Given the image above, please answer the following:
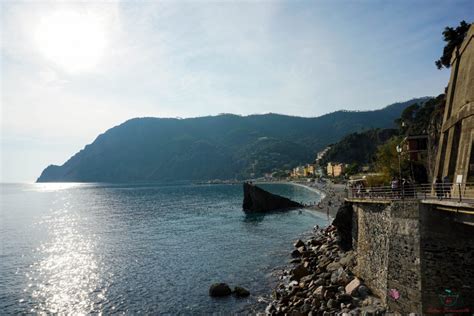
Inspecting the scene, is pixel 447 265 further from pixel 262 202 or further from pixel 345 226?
pixel 262 202

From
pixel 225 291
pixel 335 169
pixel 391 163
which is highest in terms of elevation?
pixel 335 169

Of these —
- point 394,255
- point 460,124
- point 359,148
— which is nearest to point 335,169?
point 359,148

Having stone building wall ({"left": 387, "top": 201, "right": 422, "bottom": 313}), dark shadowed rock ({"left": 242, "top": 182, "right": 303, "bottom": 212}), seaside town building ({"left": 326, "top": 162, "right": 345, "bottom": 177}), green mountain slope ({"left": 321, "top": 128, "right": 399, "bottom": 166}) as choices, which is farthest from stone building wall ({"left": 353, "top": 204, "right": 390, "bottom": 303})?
green mountain slope ({"left": 321, "top": 128, "right": 399, "bottom": 166})

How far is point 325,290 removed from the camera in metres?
21.5

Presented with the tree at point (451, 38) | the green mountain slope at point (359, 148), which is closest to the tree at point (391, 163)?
the tree at point (451, 38)

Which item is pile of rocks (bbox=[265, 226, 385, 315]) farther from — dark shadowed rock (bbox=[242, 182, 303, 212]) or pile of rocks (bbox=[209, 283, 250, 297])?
dark shadowed rock (bbox=[242, 182, 303, 212])

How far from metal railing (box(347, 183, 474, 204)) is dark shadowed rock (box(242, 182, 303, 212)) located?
5308 centimetres

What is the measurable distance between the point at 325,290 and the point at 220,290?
→ 871cm

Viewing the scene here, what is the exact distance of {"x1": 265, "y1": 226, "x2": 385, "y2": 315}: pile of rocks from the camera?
19.1 m

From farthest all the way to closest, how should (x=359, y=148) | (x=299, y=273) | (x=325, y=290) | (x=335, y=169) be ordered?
1. (x=359, y=148)
2. (x=335, y=169)
3. (x=299, y=273)
4. (x=325, y=290)

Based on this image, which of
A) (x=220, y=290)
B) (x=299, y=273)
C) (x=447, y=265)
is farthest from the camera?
(x=299, y=273)

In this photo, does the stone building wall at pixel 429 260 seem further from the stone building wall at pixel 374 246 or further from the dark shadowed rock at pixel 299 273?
the dark shadowed rock at pixel 299 273

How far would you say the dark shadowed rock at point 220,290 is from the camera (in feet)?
85.8

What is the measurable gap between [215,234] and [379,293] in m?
36.0
